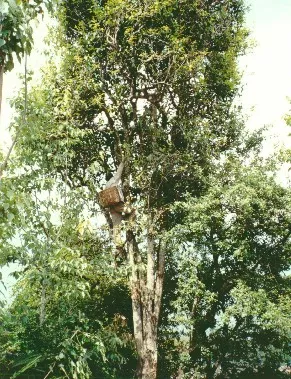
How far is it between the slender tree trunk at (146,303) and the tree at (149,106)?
4 centimetres

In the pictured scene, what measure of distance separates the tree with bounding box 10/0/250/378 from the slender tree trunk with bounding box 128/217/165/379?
0.04 m

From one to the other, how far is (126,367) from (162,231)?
18.2ft

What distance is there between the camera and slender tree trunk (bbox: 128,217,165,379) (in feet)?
43.9

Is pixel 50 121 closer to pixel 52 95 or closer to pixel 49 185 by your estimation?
pixel 52 95

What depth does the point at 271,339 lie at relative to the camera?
1546cm

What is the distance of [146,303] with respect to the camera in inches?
554

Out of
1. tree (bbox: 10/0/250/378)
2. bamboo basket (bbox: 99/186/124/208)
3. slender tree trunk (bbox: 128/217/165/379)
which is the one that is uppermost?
tree (bbox: 10/0/250/378)

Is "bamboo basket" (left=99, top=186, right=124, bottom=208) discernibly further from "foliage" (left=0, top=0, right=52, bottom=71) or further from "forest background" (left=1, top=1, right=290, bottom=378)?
"foliage" (left=0, top=0, right=52, bottom=71)

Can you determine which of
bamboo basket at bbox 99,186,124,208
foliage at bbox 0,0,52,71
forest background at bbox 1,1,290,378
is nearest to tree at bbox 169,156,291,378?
forest background at bbox 1,1,290,378

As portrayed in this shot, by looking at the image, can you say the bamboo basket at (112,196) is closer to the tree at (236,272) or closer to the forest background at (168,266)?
the forest background at (168,266)

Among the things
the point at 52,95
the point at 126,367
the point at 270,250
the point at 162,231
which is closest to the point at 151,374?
the point at 126,367

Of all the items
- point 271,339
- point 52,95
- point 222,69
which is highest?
Result: point 222,69

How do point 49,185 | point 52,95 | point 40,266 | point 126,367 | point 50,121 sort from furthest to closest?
point 126,367, point 52,95, point 50,121, point 49,185, point 40,266

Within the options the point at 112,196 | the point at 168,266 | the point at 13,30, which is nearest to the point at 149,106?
the point at 112,196
